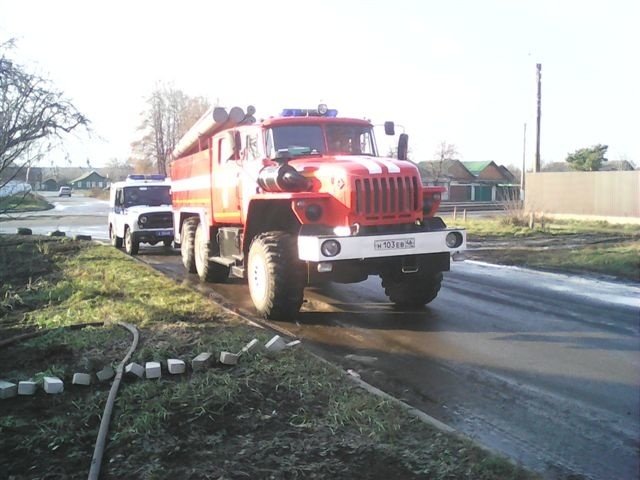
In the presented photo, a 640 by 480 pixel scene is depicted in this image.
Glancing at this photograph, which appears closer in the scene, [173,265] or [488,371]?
[488,371]

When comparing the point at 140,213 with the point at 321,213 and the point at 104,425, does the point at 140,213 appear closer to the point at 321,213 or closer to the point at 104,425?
the point at 321,213

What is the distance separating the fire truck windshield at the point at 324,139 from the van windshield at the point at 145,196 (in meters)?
10.4

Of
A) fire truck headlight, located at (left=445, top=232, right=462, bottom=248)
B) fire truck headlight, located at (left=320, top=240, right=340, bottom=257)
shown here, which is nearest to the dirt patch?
fire truck headlight, located at (left=445, top=232, right=462, bottom=248)

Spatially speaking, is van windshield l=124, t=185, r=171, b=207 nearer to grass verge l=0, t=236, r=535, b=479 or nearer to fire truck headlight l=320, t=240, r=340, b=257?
grass verge l=0, t=236, r=535, b=479

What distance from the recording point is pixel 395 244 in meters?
7.76

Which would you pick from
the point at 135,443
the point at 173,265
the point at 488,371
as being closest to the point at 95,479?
the point at 135,443

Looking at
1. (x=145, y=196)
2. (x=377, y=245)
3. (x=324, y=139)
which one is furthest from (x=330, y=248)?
(x=145, y=196)

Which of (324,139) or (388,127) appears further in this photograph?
(388,127)

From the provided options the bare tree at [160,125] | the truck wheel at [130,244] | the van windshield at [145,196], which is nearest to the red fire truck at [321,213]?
the truck wheel at [130,244]

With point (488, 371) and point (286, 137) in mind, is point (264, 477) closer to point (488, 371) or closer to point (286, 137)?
point (488, 371)

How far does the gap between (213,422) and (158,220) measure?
45.0 ft

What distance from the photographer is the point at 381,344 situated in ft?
23.5

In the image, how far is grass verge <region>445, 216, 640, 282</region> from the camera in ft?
45.1

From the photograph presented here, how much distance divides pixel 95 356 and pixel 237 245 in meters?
4.14
